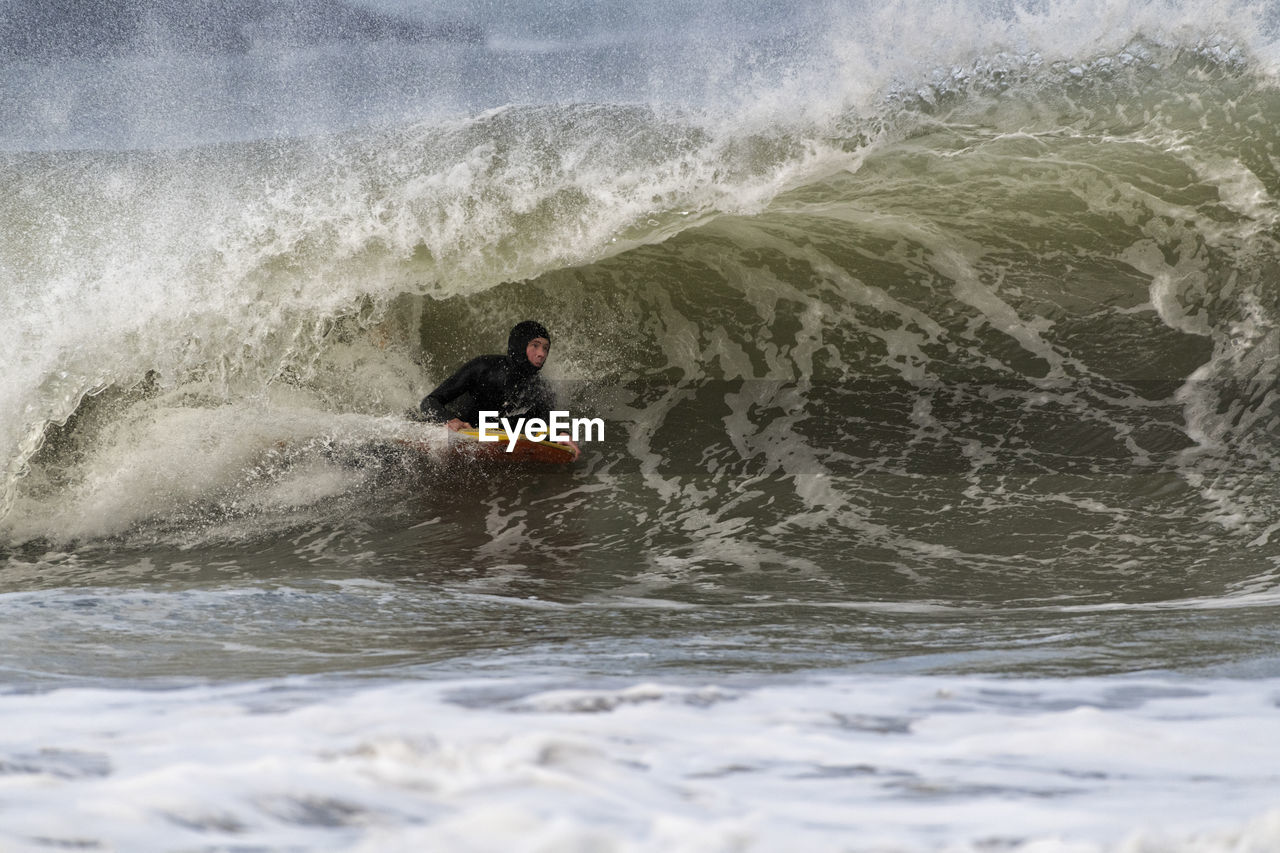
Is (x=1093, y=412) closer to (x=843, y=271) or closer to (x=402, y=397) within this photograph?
(x=843, y=271)

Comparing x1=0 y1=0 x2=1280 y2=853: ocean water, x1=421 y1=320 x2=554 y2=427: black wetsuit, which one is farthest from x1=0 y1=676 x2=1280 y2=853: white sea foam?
x1=421 y1=320 x2=554 y2=427: black wetsuit

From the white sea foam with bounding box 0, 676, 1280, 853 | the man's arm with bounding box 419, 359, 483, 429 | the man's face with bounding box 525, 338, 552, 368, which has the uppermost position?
the man's face with bounding box 525, 338, 552, 368

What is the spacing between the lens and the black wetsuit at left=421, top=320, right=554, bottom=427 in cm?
608

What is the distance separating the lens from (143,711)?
93.7 inches

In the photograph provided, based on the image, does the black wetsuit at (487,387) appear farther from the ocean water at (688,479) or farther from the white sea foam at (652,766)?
the white sea foam at (652,766)

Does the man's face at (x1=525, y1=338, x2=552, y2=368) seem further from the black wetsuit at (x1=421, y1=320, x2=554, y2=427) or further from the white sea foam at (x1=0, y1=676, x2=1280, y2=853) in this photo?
the white sea foam at (x1=0, y1=676, x2=1280, y2=853)

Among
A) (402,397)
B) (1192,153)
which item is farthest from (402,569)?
(1192,153)

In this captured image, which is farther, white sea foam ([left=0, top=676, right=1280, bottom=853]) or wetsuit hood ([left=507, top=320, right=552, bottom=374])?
wetsuit hood ([left=507, top=320, right=552, bottom=374])

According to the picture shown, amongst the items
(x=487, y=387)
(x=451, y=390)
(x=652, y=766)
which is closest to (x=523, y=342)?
(x=487, y=387)

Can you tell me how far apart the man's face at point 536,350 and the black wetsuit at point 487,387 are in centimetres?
2

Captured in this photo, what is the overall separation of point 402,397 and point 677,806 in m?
5.31

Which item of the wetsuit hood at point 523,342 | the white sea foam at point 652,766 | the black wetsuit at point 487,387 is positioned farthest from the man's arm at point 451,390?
the white sea foam at point 652,766

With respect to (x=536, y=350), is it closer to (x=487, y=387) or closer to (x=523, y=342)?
(x=523, y=342)

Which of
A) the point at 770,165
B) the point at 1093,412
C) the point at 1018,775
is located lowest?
the point at 1018,775
